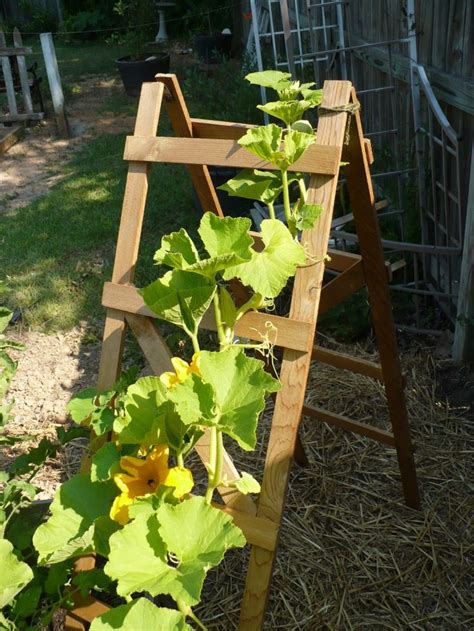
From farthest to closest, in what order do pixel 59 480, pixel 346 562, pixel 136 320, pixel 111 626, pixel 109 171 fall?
pixel 109 171
pixel 59 480
pixel 346 562
pixel 136 320
pixel 111 626

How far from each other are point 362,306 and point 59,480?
1699 mm

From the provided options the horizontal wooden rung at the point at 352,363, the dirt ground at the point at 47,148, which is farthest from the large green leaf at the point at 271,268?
the dirt ground at the point at 47,148

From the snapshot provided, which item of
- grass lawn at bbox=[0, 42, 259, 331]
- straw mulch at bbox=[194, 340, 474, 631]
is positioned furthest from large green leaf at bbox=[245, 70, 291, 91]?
grass lawn at bbox=[0, 42, 259, 331]

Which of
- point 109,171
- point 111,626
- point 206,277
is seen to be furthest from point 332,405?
point 109,171

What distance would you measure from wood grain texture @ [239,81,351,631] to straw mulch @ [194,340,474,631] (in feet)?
3.29

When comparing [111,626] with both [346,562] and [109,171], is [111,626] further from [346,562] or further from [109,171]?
[109,171]

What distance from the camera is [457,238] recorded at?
12.2ft

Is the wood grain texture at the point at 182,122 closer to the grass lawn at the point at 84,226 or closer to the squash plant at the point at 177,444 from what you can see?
the squash plant at the point at 177,444

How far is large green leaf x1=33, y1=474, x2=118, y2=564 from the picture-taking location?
119 centimetres

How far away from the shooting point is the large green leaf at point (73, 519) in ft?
3.91

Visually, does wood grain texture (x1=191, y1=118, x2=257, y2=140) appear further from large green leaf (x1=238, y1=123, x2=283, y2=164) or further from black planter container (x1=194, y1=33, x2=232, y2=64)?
black planter container (x1=194, y1=33, x2=232, y2=64)

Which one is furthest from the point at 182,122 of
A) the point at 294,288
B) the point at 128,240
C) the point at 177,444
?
the point at 177,444

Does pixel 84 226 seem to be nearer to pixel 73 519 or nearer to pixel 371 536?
pixel 371 536

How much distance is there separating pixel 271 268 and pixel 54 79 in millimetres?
7569
